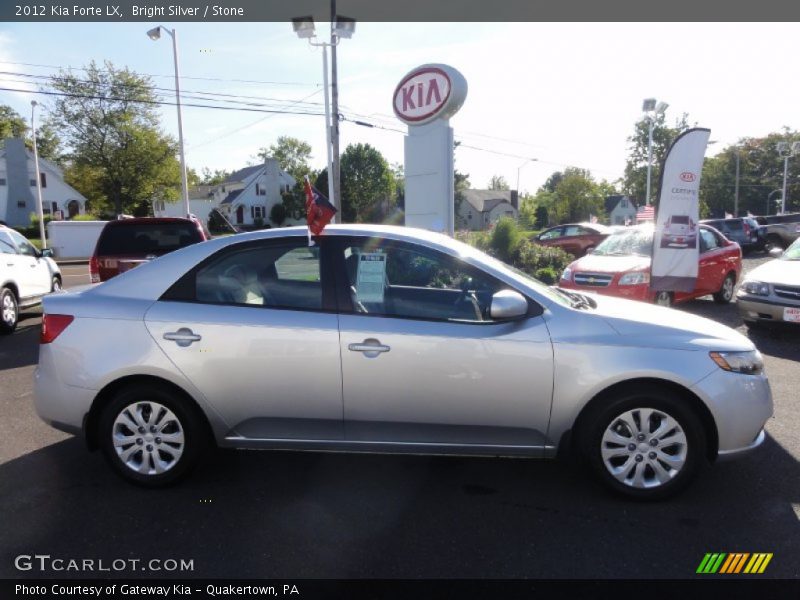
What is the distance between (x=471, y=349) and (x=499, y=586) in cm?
129

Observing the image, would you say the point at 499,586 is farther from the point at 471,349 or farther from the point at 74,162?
the point at 74,162

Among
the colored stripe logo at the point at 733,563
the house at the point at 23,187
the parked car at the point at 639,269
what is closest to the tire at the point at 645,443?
the colored stripe logo at the point at 733,563

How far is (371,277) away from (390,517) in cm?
148

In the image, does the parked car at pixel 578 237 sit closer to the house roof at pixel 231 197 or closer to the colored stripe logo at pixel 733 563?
the colored stripe logo at pixel 733 563

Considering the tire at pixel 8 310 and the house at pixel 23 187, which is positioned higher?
the house at pixel 23 187

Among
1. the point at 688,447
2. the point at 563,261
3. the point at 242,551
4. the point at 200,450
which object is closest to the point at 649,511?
the point at 688,447

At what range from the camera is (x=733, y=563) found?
9.55ft

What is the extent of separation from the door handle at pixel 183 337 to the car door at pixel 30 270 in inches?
305

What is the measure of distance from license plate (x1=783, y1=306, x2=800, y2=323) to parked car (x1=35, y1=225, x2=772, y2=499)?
16.5 feet

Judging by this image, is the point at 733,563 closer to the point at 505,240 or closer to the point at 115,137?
the point at 505,240

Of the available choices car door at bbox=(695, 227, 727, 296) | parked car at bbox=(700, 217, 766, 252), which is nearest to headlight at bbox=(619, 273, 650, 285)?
car door at bbox=(695, 227, 727, 296)

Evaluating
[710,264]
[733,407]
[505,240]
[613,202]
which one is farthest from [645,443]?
[613,202]

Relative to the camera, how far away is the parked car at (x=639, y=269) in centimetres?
921

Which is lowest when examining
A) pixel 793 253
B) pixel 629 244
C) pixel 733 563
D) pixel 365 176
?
pixel 733 563
